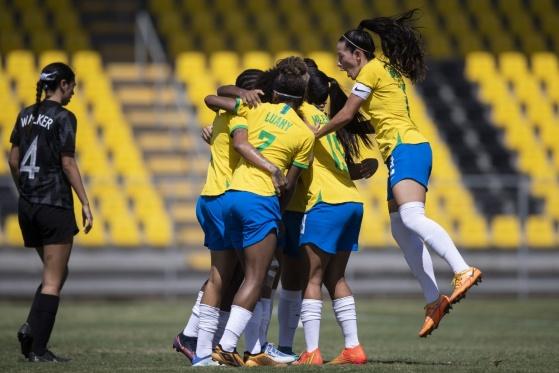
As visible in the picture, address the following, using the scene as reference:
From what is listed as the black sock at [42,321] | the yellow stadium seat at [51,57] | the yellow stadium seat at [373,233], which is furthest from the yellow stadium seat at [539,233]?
the black sock at [42,321]

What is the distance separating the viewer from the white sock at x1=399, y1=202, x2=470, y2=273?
8391 mm

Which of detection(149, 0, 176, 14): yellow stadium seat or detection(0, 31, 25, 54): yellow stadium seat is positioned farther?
detection(149, 0, 176, 14): yellow stadium seat

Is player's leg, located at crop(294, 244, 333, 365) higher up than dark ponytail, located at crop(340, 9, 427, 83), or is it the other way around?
dark ponytail, located at crop(340, 9, 427, 83)

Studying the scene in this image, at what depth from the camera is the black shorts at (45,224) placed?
28.3 feet

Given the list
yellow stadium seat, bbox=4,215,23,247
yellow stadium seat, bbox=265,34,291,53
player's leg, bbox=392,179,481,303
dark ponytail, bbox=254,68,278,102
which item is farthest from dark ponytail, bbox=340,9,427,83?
yellow stadium seat, bbox=265,34,291,53

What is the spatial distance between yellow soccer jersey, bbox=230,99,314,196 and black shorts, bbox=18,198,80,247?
5.38 feet

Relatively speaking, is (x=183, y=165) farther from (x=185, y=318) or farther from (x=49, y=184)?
(x=49, y=184)

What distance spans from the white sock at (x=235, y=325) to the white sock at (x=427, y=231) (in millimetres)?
1535

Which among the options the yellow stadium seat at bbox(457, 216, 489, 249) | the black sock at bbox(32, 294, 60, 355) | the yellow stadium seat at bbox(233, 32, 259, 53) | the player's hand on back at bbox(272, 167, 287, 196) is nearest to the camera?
the player's hand on back at bbox(272, 167, 287, 196)

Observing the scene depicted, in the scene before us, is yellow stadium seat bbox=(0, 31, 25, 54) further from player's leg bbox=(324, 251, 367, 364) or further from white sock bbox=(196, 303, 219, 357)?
white sock bbox=(196, 303, 219, 357)

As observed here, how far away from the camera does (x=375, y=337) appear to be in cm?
1174

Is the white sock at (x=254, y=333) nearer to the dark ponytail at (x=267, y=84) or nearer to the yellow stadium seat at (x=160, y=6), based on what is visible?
the dark ponytail at (x=267, y=84)

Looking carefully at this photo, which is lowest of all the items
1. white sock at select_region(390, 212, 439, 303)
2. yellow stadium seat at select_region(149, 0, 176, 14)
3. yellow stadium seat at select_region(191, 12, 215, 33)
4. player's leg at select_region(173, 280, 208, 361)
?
player's leg at select_region(173, 280, 208, 361)

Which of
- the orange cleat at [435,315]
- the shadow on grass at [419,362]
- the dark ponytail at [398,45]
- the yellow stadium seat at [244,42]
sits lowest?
the shadow on grass at [419,362]
